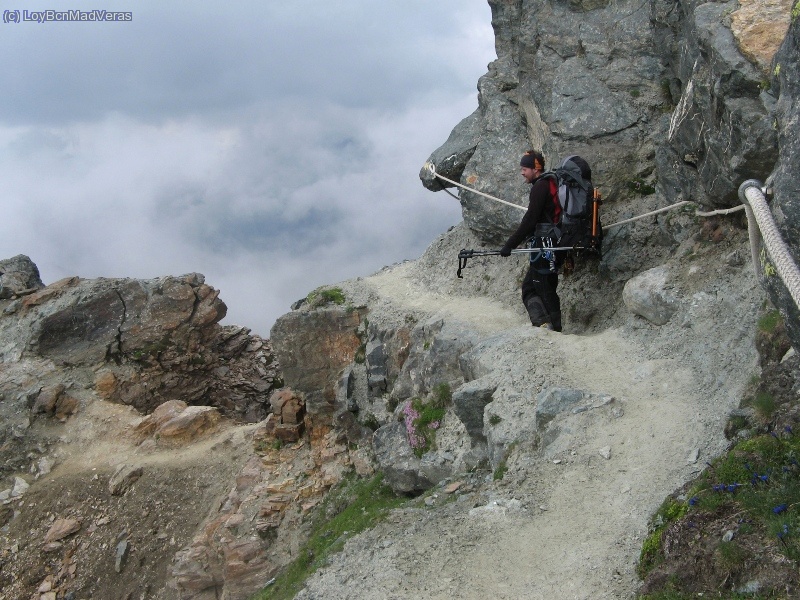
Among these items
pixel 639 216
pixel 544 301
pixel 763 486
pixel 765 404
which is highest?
pixel 639 216

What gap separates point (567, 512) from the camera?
986 cm

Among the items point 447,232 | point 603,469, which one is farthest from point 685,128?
point 447,232

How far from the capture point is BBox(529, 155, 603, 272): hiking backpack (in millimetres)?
15977

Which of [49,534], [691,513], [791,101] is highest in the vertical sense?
[791,101]

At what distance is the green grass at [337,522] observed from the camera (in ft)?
39.5

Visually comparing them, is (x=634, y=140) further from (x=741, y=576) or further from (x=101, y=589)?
(x=101, y=589)

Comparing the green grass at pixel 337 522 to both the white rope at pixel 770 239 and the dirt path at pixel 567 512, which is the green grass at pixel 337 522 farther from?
the white rope at pixel 770 239

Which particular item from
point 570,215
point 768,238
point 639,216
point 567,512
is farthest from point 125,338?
point 768,238

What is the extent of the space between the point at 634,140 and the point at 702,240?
196 inches

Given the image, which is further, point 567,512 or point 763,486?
point 567,512

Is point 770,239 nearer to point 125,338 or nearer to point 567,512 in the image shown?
point 567,512

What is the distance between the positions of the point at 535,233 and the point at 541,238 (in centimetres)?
19

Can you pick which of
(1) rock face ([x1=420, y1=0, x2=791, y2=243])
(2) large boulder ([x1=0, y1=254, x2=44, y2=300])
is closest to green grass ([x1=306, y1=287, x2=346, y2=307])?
(1) rock face ([x1=420, y1=0, x2=791, y2=243])

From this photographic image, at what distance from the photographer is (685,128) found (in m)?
14.3
